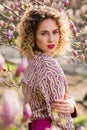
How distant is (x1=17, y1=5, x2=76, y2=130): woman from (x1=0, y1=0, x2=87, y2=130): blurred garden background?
0.20 feet

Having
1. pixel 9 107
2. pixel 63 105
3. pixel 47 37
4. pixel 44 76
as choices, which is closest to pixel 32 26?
pixel 47 37

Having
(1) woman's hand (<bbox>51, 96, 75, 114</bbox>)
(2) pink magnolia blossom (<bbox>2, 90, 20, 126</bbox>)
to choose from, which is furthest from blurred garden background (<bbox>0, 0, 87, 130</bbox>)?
(1) woman's hand (<bbox>51, 96, 75, 114</bbox>)

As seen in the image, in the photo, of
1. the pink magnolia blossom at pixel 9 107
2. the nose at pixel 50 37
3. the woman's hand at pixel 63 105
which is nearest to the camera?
the pink magnolia blossom at pixel 9 107

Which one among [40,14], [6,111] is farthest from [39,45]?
[6,111]

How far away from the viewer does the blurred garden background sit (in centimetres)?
96

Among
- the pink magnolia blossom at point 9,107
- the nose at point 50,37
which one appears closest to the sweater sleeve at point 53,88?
the nose at point 50,37

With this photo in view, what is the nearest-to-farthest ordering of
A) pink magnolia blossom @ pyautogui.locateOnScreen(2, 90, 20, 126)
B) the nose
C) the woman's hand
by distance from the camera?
pink magnolia blossom @ pyautogui.locateOnScreen(2, 90, 20, 126) → the woman's hand → the nose

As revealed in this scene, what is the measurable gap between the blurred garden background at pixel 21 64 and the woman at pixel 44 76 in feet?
0.20

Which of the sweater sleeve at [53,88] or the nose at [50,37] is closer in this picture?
the sweater sleeve at [53,88]

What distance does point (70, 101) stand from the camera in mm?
1723

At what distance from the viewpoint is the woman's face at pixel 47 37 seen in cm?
177

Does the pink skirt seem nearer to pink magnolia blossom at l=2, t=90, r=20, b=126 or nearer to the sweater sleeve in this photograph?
the sweater sleeve

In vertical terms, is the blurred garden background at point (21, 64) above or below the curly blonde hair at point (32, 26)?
below

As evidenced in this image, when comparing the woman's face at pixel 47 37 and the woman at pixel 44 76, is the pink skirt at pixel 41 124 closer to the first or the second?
the woman at pixel 44 76
